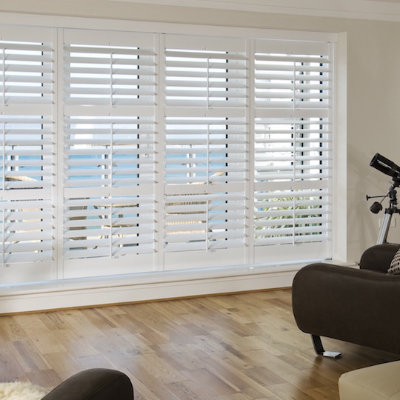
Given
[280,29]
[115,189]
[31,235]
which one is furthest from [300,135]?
[31,235]

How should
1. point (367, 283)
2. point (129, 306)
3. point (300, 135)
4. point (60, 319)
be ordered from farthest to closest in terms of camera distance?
point (300, 135) < point (129, 306) < point (60, 319) < point (367, 283)

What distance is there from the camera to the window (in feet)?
17.0

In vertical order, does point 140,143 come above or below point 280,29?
below

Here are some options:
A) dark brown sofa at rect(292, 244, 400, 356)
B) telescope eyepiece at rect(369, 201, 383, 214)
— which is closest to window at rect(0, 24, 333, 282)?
telescope eyepiece at rect(369, 201, 383, 214)

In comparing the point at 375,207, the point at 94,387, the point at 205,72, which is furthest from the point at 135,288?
the point at 94,387

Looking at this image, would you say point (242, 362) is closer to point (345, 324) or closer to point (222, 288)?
point (345, 324)

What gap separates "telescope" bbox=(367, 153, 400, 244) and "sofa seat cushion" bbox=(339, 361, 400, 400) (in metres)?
3.21

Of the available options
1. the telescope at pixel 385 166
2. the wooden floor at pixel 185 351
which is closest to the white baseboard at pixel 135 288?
the wooden floor at pixel 185 351

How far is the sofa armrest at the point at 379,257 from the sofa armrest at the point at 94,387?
8.82 feet

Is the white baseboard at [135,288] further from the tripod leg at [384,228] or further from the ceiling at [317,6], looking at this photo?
the ceiling at [317,6]

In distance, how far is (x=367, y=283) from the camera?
3.76 metres

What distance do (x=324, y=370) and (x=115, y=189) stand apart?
2280 mm

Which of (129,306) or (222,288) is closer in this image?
(129,306)

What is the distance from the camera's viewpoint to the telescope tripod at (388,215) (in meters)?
5.81
